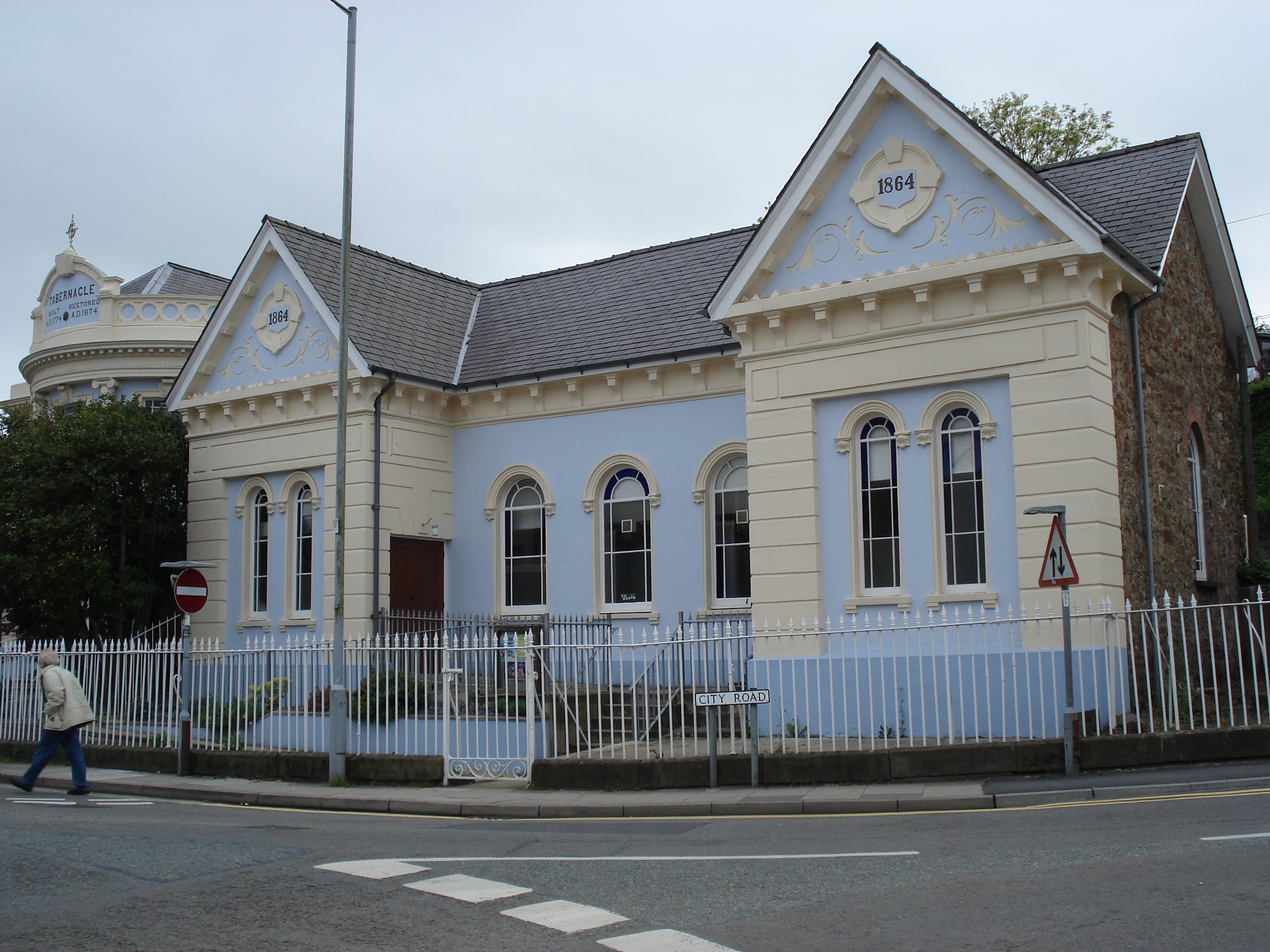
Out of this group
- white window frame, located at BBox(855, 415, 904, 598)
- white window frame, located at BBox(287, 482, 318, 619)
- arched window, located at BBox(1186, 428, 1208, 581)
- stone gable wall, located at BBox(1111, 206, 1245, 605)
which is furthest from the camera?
white window frame, located at BBox(287, 482, 318, 619)

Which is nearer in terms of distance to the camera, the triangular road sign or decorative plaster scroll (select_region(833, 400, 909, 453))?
the triangular road sign

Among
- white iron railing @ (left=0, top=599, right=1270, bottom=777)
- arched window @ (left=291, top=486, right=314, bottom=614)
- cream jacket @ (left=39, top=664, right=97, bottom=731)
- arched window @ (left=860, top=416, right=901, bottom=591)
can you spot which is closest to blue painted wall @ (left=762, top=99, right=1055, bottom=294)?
arched window @ (left=860, top=416, right=901, bottom=591)

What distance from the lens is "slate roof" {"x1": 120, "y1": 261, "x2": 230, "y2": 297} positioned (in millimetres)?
31016

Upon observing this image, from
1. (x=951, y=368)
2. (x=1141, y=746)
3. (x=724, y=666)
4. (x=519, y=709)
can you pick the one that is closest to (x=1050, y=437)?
(x=951, y=368)

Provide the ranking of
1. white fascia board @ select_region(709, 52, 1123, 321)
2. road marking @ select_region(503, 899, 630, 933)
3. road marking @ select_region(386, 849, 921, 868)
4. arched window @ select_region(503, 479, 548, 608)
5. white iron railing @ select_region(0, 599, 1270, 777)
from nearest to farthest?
road marking @ select_region(503, 899, 630, 933)
road marking @ select_region(386, 849, 921, 868)
white iron railing @ select_region(0, 599, 1270, 777)
white fascia board @ select_region(709, 52, 1123, 321)
arched window @ select_region(503, 479, 548, 608)

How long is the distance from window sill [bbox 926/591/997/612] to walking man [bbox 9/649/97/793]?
10172mm

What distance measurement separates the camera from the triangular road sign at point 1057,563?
1205 centimetres

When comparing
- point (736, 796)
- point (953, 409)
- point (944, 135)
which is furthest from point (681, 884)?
point (944, 135)

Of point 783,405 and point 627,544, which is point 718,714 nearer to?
point 783,405

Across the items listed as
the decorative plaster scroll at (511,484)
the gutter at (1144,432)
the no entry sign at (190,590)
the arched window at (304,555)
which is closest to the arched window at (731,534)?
the decorative plaster scroll at (511,484)

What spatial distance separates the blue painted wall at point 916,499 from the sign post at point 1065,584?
2131 mm

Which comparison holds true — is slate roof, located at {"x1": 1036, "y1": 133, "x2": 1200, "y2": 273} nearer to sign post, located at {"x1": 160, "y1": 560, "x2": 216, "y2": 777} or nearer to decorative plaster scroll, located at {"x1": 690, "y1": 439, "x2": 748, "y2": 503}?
decorative plaster scroll, located at {"x1": 690, "y1": 439, "x2": 748, "y2": 503}

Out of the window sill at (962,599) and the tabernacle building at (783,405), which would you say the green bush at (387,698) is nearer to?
the tabernacle building at (783,405)

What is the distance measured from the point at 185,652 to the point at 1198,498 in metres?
14.8
